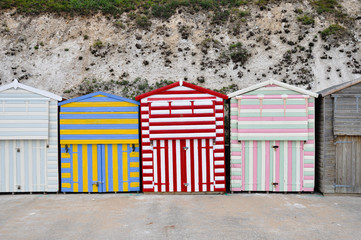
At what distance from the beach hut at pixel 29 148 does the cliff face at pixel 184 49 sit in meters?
8.62

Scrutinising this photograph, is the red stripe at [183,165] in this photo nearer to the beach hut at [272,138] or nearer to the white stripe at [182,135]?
the white stripe at [182,135]

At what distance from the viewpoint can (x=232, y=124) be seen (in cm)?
897

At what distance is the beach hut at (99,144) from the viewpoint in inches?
351

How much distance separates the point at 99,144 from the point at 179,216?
3.57m

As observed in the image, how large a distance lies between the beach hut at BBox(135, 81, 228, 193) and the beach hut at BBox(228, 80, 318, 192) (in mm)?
566

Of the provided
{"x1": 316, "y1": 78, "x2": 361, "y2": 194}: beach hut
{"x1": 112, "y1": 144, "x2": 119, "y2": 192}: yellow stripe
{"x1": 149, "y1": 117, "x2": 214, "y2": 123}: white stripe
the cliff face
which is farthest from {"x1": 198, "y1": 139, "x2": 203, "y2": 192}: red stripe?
the cliff face

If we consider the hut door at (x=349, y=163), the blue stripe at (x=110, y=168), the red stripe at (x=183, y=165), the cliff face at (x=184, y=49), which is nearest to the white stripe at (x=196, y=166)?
the red stripe at (x=183, y=165)

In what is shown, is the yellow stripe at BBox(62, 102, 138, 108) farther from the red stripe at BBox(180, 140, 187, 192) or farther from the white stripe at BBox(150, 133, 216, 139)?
the red stripe at BBox(180, 140, 187, 192)

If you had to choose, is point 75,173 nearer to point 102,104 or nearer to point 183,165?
point 102,104

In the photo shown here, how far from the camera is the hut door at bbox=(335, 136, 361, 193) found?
8.63 m

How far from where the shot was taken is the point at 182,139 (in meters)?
8.85

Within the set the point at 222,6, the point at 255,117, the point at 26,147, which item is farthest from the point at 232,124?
the point at 222,6

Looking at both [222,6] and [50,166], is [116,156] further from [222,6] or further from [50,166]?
[222,6]

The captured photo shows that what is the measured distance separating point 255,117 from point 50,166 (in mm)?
6544
